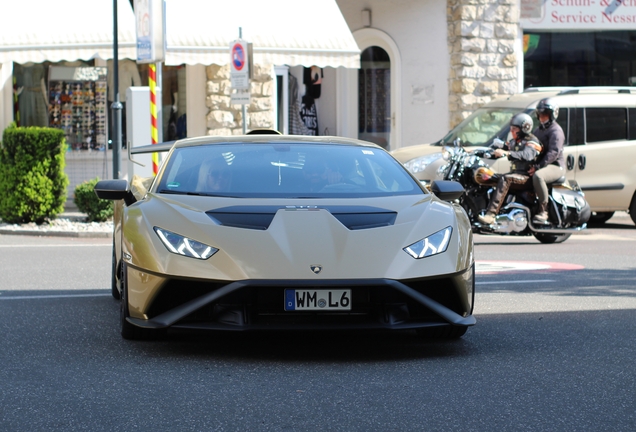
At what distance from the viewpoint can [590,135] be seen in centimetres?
1670

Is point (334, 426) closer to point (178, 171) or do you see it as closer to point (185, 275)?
point (185, 275)

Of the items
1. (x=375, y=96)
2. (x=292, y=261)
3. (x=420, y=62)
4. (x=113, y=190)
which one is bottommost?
(x=292, y=261)

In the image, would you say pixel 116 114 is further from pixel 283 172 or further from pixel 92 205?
pixel 283 172

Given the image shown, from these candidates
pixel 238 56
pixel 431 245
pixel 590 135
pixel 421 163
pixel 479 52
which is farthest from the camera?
pixel 479 52

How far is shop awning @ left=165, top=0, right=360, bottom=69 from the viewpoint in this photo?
18.4 m

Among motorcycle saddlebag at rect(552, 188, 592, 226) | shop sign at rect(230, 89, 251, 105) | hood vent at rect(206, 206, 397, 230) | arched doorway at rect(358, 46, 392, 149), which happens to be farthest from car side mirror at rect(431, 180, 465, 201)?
arched doorway at rect(358, 46, 392, 149)

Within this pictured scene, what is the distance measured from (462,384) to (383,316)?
701 mm

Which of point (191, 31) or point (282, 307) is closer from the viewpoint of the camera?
point (282, 307)

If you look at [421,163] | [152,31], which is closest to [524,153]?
[421,163]

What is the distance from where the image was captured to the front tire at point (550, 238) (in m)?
14.5

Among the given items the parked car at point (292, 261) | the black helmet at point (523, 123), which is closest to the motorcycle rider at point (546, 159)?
the black helmet at point (523, 123)

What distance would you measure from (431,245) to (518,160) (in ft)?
26.6

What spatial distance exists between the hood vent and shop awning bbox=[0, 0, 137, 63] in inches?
471

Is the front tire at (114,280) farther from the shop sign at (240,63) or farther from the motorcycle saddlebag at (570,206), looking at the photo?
the shop sign at (240,63)
